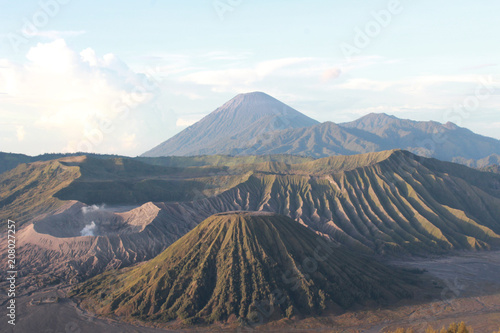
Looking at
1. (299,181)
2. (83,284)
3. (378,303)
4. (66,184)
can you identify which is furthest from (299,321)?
(66,184)

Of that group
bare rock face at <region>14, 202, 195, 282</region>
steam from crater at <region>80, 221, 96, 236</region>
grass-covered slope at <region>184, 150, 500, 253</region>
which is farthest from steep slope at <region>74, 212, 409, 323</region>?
grass-covered slope at <region>184, 150, 500, 253</region>

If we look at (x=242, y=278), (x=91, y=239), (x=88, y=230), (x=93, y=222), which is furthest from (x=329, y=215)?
(x=88, y=230)

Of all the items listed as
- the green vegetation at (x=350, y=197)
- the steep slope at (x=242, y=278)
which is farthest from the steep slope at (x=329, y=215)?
the steep slope at (x=242, y=278)

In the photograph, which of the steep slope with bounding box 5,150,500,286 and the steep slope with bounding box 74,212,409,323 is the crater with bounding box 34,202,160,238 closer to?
the steep slope with bounding box 5,150,500,286

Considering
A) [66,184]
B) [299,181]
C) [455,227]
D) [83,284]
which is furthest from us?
[299,181]

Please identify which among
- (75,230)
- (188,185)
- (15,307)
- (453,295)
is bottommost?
(453,295)

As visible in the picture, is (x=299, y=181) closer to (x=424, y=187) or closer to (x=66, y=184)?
(x=424, y=187)

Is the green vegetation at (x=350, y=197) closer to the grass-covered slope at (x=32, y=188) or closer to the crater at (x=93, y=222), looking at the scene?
the grass-covered slope at (x=32, y=188)
